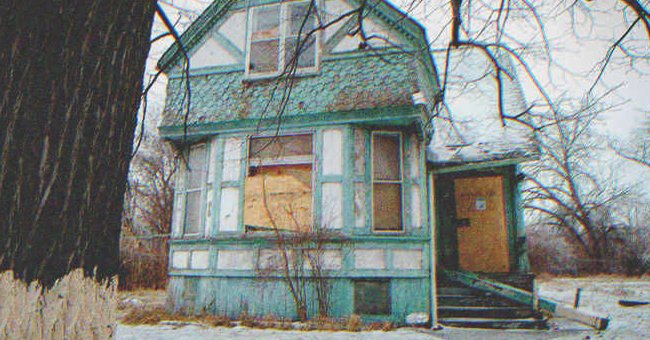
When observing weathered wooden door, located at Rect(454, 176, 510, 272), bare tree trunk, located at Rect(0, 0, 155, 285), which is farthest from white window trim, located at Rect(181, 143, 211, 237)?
bare tree trunk, located at Rect(0, 0, 155, 285)

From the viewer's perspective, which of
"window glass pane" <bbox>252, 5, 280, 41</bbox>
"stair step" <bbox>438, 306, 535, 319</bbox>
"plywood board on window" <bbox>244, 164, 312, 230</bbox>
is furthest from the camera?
"window glass pane" <bbox>252, 5, 280, 41</bbox>

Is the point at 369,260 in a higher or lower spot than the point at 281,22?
lower

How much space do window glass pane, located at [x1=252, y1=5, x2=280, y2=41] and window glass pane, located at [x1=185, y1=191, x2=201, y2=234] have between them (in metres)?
3.47

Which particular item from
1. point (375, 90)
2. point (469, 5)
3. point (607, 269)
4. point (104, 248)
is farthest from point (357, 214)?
point (607, 269)

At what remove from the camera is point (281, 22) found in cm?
Result: 955

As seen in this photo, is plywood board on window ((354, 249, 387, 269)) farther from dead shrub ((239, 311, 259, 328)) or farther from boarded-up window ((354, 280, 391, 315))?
dead shrub ((239, 311, 259, 328))

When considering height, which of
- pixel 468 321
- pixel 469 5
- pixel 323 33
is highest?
pixel 323 33

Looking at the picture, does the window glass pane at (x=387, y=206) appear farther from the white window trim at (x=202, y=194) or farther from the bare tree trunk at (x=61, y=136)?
the bare tree trunk at (x=61, y=136)

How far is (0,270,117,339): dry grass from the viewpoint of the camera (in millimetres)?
1342

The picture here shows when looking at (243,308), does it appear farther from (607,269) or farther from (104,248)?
(607,269)

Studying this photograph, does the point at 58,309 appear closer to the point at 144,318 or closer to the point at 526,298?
the point at 144,318

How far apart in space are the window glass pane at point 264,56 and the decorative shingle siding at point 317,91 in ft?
1.06

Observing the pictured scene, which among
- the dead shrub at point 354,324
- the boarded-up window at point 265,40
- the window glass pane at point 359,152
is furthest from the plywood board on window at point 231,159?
the dead shrub at point 354,324

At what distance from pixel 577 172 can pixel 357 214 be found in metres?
28.0
